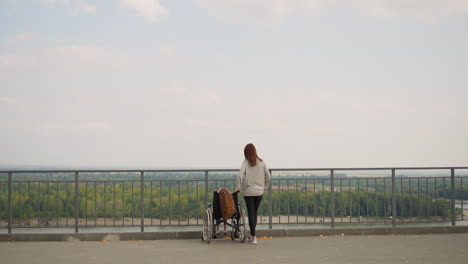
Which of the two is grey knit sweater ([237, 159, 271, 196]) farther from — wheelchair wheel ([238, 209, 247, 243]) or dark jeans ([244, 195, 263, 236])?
wheelchair wheel ([238, 209, 247, 243])

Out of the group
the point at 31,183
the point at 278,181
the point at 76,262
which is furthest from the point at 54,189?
the point at 278,181

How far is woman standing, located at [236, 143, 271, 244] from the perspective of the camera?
1195 cm

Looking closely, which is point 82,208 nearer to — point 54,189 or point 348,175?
point 54,189

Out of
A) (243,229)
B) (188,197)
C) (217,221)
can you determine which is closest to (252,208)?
(243,229)

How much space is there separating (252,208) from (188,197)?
180 cm

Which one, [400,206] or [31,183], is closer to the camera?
[31,183]

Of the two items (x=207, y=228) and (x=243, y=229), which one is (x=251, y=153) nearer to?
(x=243, y=229)

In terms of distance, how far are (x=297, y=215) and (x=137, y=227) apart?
380 cm

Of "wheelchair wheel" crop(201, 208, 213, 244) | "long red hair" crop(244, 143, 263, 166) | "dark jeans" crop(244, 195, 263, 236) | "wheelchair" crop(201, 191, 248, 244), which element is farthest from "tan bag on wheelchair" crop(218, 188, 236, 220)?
"long red hair" crop(244, 143, 263, 166)

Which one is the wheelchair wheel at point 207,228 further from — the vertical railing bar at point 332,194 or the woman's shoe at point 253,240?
the vertical railing bar at point 332,194

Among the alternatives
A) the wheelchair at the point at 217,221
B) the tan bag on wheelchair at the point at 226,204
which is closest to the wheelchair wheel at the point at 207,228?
the wheelchair at the point at 217,221

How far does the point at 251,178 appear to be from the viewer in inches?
472

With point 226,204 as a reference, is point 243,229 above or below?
below

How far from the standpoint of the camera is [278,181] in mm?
13266
